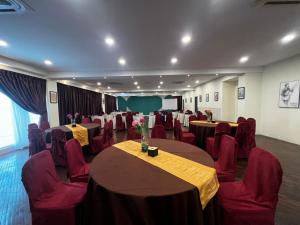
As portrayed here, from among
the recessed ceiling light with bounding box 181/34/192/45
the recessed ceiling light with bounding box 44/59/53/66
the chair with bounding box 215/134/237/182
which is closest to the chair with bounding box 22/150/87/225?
the chair with bounding box 215/134/237/182

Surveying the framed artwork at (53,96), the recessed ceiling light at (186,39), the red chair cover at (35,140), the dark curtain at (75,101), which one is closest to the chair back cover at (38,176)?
the red chair cover at (35,140)

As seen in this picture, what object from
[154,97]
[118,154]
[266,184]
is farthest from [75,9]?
[154,97]

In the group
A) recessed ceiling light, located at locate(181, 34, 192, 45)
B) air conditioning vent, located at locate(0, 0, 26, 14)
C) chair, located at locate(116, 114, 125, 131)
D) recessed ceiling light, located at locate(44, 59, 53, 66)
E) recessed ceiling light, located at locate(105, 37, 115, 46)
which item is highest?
recessed ceiling light, located at locate(181, 34, 192, 45)

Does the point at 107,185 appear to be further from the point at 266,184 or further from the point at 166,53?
the point at 166,53

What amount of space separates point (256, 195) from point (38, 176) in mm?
Answer: 2040

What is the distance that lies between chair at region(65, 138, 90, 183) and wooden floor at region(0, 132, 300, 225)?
741 mm

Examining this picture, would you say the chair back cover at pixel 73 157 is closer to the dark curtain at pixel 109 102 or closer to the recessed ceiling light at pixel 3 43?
the recessed ceiling light at pixel 3 43

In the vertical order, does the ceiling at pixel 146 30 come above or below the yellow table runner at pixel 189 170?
above

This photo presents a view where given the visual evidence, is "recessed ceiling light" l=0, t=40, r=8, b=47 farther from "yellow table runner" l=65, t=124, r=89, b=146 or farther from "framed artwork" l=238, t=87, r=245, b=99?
"framed artwork" l=238, t=87, r=245, b=99

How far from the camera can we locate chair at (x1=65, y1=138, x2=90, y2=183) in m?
1.84

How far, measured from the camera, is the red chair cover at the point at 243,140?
12.2ft

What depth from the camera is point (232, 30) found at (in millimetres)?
2914

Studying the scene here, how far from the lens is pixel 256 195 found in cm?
142

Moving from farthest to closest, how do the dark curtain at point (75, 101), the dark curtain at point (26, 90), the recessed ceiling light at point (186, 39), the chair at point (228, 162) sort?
the dark curtain at point (75, 101)
the dark curtain at point (26, 90)
the recessed ceiling light at point (186, 39)
the chair at point (228, 162)
